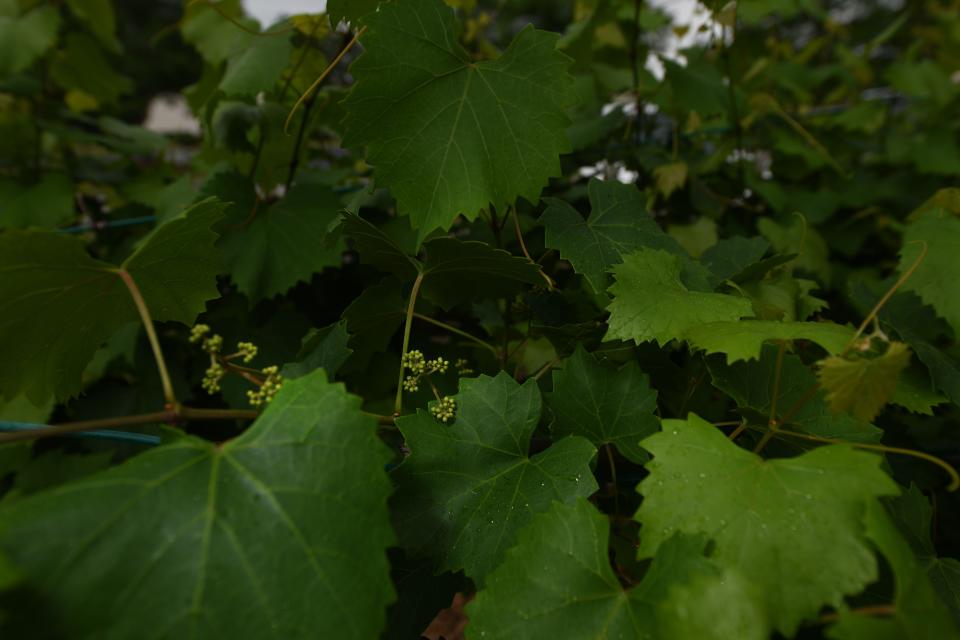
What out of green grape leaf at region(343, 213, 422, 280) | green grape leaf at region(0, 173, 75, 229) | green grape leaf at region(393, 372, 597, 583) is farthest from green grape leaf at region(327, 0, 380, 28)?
green grape leaf at region(0, 173, 75, 229)

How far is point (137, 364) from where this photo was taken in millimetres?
1341

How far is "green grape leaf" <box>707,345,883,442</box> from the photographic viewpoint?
0.69 metres

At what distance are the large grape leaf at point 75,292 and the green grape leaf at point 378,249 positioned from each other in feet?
0.51

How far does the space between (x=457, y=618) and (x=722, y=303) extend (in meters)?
1.34

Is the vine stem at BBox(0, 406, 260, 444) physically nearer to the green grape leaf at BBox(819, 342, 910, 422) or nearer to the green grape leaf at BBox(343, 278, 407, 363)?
the green grape leaf at BBox(343, 278, 407, 363)

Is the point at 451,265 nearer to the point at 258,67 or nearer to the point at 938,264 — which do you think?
the point at 258,67

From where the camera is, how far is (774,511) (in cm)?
52

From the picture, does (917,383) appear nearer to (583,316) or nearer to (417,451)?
(583,316)

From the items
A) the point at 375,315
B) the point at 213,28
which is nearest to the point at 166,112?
the point at 213,28

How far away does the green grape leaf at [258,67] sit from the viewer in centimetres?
113

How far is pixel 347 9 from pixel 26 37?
1443mm

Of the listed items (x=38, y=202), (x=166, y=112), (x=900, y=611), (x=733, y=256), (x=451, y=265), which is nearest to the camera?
(x=900, y=611)

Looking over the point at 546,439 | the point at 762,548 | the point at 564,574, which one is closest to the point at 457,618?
the point at 546,439

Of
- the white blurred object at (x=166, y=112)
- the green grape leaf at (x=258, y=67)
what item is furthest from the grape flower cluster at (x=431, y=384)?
the white blurred object at (x=166, y=112)
